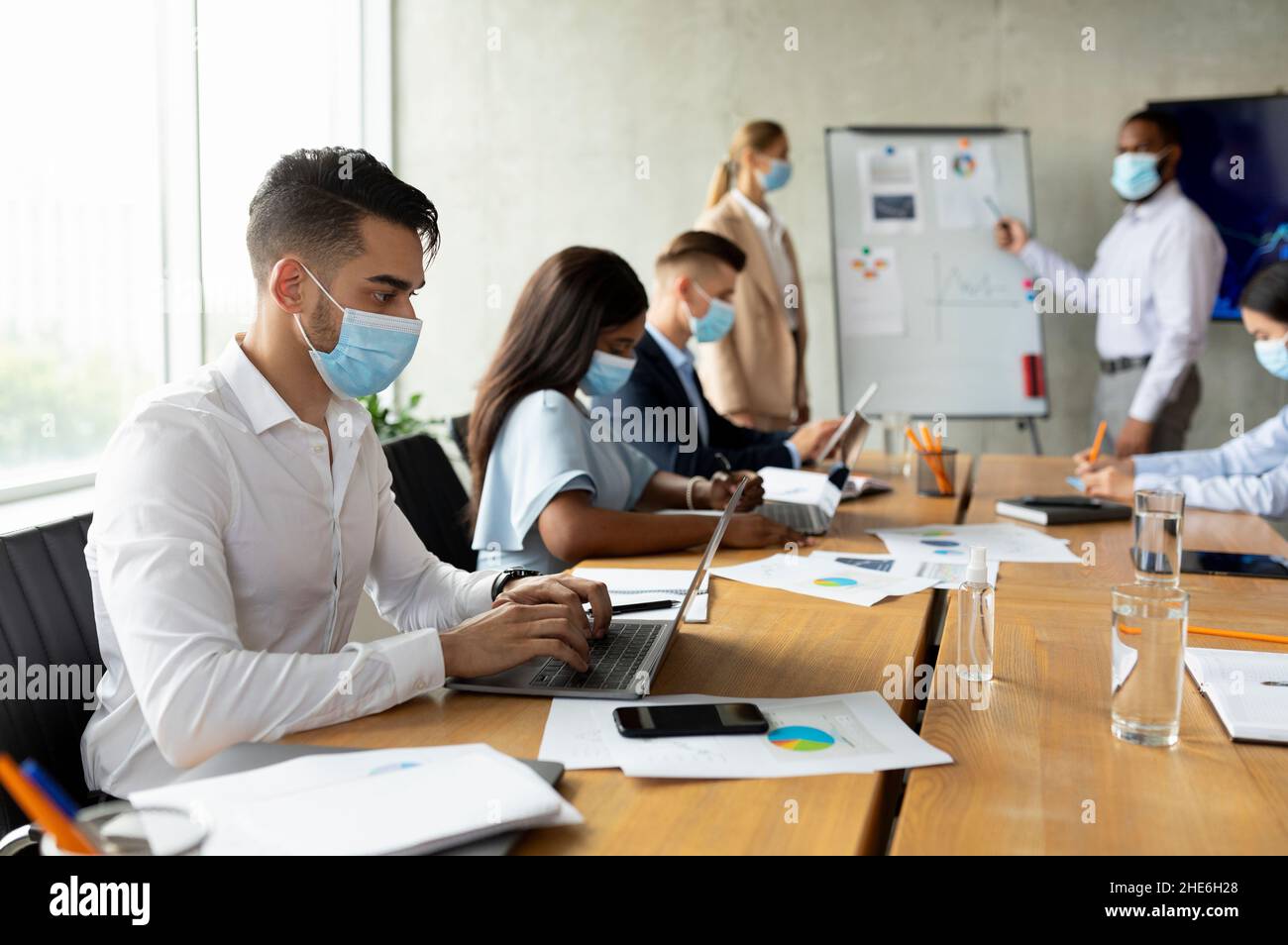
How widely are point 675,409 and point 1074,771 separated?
1818mm

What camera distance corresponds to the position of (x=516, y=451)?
2156 millimetres

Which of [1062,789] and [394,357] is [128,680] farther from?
[1062,789]

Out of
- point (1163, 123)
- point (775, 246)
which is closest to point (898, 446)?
point (775, 246)

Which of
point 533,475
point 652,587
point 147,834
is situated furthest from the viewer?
point 533,475

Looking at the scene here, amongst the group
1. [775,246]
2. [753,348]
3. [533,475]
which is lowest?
[533,475]

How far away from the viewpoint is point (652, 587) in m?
1.84

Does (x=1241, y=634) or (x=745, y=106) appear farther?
(x=745, y=106)

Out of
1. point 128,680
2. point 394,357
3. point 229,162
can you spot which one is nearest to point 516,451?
point 394,357

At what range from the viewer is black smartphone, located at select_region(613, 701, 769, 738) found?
3.79 feet

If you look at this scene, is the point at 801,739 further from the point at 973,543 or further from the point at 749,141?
the point at 749,141

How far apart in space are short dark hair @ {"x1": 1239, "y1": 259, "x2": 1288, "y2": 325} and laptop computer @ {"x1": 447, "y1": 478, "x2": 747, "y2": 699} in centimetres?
186

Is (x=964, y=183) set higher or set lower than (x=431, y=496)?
higher

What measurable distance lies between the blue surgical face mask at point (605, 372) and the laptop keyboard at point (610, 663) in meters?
0.88

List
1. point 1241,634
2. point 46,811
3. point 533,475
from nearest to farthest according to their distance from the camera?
point 46,811
point 1241,634
point 533,475
